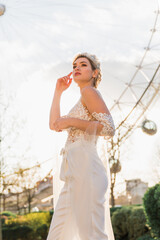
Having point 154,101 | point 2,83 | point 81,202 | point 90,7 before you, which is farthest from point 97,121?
point 2,83

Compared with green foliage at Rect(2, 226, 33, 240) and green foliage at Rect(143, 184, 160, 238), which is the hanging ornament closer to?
green foliage at Rect(143, 184, 160, 238)

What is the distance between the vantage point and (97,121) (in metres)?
2.35

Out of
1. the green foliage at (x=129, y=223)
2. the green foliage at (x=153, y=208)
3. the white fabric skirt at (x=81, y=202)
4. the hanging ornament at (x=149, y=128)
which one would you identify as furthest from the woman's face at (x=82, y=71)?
the hanging ornament at (x=149, y=128)

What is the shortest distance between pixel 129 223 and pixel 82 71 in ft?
23.4

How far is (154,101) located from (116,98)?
2.43 metres

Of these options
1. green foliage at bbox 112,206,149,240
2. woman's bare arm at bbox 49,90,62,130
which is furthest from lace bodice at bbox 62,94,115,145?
green foliage at bbox 112,206,149,240

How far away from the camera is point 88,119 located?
98.8 inches

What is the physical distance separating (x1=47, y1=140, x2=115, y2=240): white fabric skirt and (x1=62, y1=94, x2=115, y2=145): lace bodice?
15 cm

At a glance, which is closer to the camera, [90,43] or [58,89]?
[58,89]

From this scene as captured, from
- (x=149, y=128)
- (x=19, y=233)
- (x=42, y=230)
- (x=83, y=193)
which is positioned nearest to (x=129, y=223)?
(x=149, y=128)

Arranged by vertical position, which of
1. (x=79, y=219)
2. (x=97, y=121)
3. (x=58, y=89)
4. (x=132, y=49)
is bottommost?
(x=79, y=219)

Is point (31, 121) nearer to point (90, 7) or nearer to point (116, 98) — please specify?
point (116, 98)

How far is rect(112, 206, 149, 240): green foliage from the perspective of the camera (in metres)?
8.47

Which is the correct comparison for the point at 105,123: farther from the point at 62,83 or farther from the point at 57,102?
the point at 62,83
